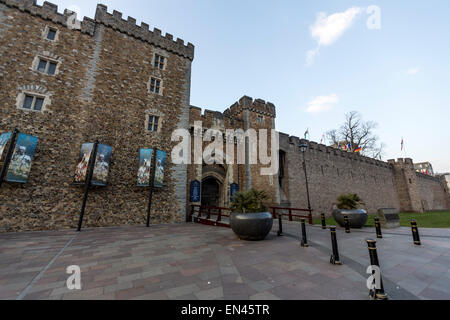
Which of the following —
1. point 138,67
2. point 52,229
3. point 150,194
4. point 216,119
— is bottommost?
point 52,229

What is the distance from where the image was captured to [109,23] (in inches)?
447

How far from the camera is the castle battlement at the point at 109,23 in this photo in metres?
9.52

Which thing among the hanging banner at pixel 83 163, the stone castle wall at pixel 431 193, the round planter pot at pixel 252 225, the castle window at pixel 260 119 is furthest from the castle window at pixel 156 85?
the stone castle wall at pixel 431 193

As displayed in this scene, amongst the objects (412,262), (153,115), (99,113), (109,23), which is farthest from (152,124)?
(412,262)

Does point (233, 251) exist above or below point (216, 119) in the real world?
below

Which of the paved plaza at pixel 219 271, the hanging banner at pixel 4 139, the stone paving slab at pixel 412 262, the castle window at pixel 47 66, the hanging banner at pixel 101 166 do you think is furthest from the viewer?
the castle window at pixel 47 66

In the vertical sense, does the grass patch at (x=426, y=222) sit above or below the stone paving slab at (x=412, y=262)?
above

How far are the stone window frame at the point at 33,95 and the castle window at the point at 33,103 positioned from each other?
0.16 feet

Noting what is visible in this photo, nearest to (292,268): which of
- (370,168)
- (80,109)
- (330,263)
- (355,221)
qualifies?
(330,263)

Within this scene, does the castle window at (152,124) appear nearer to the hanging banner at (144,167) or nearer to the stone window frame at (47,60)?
the hanging banner at (144,167)

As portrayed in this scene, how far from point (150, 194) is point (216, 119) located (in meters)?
7.47

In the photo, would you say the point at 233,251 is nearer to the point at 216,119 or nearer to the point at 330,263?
the point at 330,263

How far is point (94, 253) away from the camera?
463 centimetres

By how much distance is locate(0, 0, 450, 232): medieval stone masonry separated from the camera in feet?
27.4
